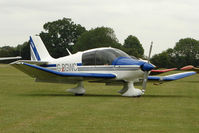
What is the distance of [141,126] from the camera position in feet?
28.7

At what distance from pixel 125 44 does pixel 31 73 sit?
100098mm

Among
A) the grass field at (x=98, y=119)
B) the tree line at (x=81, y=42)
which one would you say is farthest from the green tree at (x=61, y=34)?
the grass field at (x=98, y=119)

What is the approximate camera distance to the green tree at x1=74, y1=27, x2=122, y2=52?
90.7 m

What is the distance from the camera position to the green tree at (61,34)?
108188 millimetres

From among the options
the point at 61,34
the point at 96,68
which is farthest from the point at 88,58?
the point at 61,34

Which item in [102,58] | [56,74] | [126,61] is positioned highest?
[102,58]

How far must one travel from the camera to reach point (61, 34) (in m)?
112

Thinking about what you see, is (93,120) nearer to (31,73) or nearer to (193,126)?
(193,126)

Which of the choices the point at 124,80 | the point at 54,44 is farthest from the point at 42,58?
the point at 54,44

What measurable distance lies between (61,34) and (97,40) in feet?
73.2

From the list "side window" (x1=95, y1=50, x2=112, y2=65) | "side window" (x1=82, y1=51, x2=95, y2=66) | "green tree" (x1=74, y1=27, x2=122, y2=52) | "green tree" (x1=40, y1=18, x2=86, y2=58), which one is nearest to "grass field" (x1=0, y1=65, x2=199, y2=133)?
"side window" (x1=95, y1=50, x2=112, y2=65)

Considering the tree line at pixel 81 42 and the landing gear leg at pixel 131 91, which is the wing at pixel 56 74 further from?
the tree line at pixel 81 42

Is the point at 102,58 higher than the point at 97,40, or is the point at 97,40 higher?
the point at 97,40

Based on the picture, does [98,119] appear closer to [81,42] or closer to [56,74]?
[56,74]
